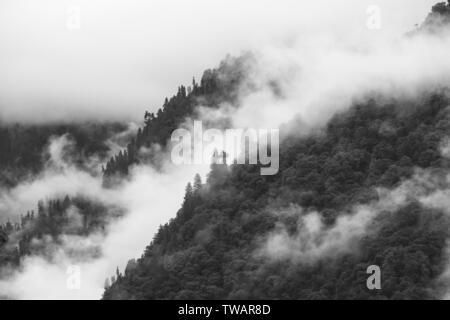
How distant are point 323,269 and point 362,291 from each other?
30.0 feet
